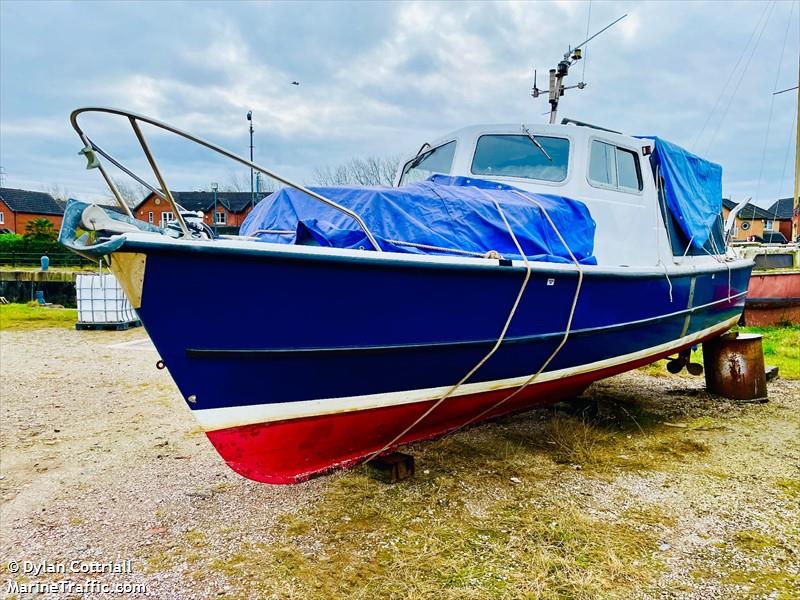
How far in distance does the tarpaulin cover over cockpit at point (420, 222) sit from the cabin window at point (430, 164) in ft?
4.31

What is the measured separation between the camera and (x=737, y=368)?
19.3 ft

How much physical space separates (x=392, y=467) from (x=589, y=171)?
2859mm

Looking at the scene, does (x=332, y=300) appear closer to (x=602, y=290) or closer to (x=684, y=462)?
(x=602, y=290)

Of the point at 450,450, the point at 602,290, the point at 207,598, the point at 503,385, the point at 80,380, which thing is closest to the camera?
the point at 207,598

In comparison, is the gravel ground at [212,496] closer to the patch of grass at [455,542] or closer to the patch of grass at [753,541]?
the patch of grass at [753,541]

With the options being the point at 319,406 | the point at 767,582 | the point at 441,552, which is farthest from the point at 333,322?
the point at 767,582

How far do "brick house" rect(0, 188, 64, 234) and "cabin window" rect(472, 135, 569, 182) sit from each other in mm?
46316

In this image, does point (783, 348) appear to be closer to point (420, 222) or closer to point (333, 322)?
point (420, 222)

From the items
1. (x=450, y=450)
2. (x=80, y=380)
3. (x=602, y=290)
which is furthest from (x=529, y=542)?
(x=80, y=380)

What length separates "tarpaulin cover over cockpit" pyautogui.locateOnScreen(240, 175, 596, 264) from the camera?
2934 millimetres

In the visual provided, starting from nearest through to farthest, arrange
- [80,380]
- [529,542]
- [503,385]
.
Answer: [529,542] < [503,385] < [80,380]

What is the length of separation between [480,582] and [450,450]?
1.77 meters

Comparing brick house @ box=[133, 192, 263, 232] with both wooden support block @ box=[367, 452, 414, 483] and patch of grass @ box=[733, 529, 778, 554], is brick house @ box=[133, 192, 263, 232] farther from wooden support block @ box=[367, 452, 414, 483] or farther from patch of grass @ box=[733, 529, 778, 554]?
patch of grass @ box=[733, 529, 778, 554]

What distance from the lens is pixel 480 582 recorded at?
8.43 feet
